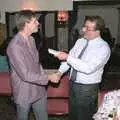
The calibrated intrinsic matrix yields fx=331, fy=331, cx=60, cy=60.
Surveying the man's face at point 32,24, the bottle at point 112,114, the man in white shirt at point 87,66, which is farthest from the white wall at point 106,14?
the bottle at point 112,114

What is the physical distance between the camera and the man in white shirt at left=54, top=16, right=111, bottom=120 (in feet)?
9.71

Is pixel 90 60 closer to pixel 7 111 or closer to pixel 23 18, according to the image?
pixel 23 18

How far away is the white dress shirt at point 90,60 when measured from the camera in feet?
9.68

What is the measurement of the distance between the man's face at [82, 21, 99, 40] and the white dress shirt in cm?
5

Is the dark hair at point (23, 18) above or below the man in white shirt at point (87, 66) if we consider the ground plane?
above

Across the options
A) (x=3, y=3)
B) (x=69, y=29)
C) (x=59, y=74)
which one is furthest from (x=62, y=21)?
(x=59, y=74)

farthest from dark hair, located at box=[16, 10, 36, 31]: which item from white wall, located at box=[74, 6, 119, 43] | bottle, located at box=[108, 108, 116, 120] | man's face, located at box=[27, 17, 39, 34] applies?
white wall, located at box=[74, 6, 119, 43]

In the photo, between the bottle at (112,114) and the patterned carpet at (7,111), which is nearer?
the bottle at (112,114)

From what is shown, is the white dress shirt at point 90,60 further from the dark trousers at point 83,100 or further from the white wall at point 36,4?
the white wall at point 36,4

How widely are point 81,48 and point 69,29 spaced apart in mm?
3967

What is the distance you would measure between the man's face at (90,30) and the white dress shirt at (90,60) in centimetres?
5

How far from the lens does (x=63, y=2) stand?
7.01 metres

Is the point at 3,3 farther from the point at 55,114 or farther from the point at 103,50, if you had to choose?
the point at 103,50

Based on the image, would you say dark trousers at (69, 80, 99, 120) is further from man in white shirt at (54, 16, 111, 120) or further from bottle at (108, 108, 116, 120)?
bottle at (108, 108, 116, 120)
